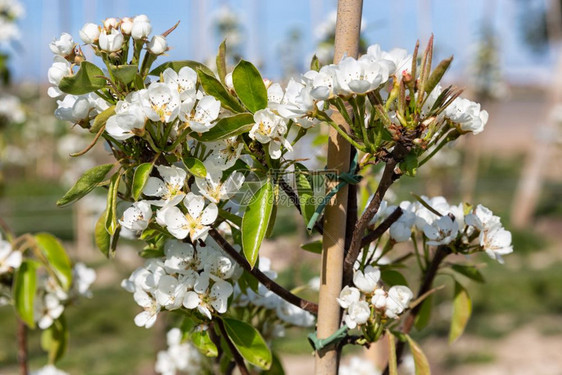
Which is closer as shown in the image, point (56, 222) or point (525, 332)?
point (525, 332)

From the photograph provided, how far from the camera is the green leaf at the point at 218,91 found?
703mm

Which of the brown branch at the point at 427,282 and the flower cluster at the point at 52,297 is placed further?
the flower cluster at the point at 52,297

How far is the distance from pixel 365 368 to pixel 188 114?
803 mm

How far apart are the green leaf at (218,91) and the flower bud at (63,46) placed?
17 cm

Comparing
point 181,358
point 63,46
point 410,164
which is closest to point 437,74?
point 410,164

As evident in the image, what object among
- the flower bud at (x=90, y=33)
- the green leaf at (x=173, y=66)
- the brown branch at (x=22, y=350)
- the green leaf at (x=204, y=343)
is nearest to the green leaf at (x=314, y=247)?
the green leaf at (x=204, y=343)

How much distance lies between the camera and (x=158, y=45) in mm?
728

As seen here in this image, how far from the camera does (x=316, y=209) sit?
75 centimetres

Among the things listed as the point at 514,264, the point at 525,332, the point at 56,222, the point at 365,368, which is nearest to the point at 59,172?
the point at 56,222

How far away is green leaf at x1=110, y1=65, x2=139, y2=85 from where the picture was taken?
2.19ft

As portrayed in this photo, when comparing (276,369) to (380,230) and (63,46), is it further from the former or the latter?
(63,46)

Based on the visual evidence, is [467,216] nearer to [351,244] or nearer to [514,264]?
[351,244]

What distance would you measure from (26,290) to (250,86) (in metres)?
0.65

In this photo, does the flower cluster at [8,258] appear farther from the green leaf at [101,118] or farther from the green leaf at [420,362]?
the green leaf at [420,362]
